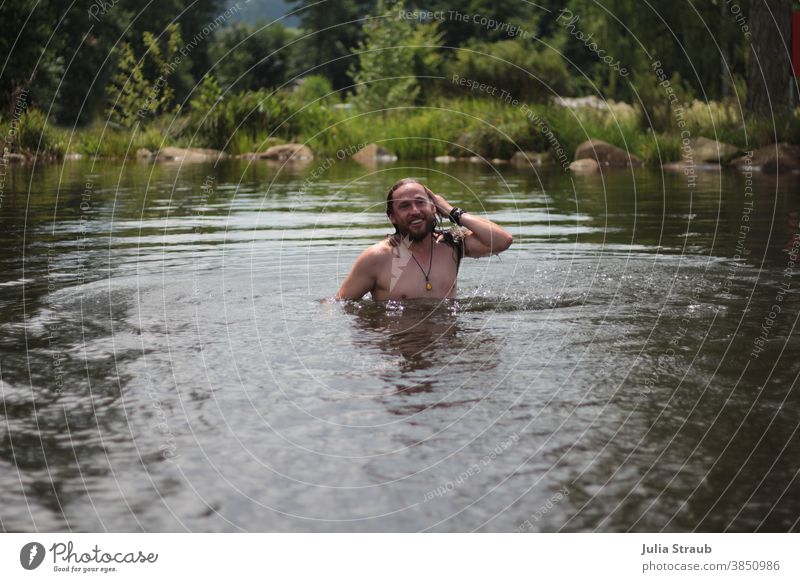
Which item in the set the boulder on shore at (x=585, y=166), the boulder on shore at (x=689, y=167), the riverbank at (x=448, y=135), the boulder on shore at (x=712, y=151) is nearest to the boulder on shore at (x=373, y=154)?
the riverbank at (x=448, y=135)

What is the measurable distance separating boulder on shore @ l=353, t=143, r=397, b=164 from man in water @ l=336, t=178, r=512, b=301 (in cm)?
2383

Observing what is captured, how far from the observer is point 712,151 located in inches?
1067

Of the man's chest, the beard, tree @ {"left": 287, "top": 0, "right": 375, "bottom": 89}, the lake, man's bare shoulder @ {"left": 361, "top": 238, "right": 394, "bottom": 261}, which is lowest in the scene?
the lake

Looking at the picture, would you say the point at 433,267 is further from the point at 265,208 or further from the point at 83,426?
the point at 265,208

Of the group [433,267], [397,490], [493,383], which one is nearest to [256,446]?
[397,490]

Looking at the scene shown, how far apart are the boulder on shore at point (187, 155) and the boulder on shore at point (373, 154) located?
4480 mm

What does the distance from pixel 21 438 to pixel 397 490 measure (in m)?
2.01

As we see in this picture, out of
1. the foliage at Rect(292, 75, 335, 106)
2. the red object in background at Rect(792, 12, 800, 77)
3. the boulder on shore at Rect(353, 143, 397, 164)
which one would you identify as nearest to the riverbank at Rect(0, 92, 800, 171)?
the boulder on shore at Rect(353, 143, 397, 164)

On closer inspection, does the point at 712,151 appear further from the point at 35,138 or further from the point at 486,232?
the point at 486,232

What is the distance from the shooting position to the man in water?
28.4ft

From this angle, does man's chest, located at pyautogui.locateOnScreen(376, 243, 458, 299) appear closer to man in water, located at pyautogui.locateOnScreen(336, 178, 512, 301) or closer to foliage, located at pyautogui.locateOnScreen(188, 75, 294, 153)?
man in water, located at pyautogui.locateOnScreen(336, 178, 512, 301)

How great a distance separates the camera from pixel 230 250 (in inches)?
484
